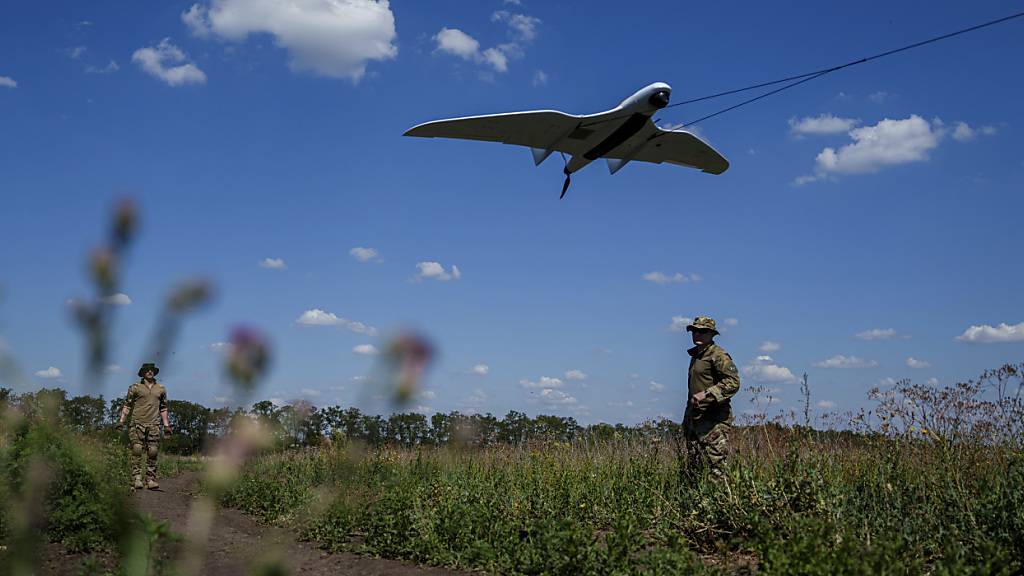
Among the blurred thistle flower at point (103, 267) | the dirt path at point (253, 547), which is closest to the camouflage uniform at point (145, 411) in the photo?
the dirt path at point (253, 547)

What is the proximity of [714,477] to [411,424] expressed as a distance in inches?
234

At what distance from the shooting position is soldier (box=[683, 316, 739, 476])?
6.86 metres

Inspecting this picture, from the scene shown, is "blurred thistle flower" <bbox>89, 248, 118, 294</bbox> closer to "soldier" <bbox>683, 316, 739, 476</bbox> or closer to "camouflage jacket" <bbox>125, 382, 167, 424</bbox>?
"soldier" <bbox>683, 316, 739, 476</bbox>

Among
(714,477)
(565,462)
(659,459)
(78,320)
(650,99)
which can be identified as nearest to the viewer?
(78,320)

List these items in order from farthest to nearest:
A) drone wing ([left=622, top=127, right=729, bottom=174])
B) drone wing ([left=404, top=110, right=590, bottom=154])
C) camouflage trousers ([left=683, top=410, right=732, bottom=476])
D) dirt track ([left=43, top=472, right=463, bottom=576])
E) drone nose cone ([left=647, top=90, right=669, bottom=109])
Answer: drone wing ([left=622, top=127, right=729, bottom=174])
drone wing ([left=404, top=110, right=590, bottom=154])
drone nose cone ([left=647, top=90, right=669, bottom=109])
camouflage trousers ([left=683, top=410, right=732, bottom=476])
dirt track ([left=43, top=472, right=463, bottom=576])

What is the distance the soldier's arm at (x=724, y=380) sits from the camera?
22.5 ft

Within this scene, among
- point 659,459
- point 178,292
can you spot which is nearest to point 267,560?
point 178,292

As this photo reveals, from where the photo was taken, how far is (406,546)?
606cm

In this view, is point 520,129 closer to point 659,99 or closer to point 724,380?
point 659,99

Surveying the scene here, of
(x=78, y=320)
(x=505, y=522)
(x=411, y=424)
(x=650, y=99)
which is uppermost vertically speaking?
(x=650, y=99)

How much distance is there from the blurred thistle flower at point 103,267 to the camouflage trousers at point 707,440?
6.49 metres

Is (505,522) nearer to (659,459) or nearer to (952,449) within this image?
(659,459)

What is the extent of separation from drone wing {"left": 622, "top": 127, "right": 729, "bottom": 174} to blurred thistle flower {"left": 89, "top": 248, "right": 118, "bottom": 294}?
10.2 meters

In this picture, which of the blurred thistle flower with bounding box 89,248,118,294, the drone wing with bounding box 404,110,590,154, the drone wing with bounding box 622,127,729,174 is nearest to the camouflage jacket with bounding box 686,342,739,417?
the drone wing with bounding box 404,110,590,154
